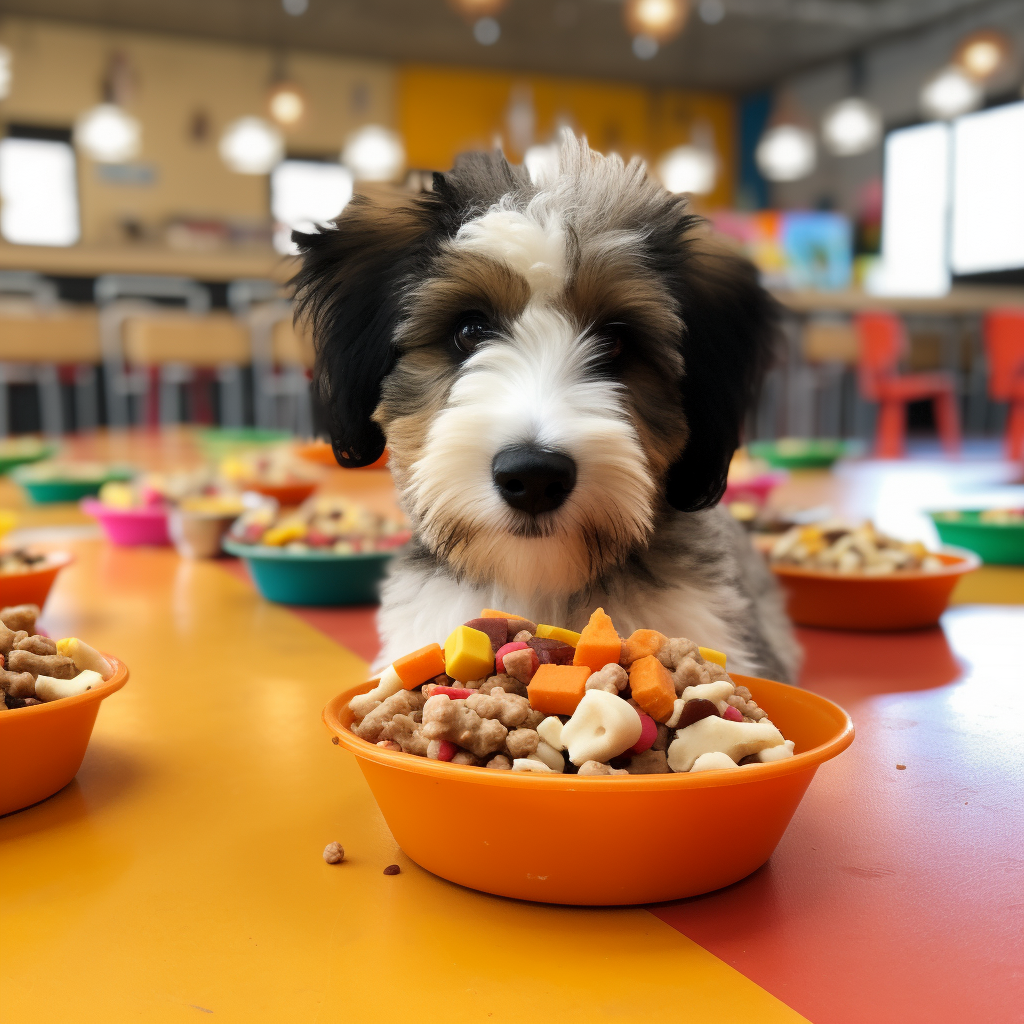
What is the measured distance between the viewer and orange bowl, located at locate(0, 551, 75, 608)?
2.24m

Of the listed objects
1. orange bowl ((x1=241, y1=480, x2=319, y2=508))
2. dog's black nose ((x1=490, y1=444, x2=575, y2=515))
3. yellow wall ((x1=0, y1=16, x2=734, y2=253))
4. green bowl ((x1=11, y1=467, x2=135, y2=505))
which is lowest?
green bowl ((x1=11, y1=467, x2=135, y2=505))

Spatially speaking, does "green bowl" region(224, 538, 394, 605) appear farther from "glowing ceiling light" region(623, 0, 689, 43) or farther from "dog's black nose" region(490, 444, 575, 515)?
"glowing ceiling light" region(623, 0, 689, 43)

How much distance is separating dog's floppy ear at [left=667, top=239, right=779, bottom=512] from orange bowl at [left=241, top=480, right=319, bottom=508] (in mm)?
2771

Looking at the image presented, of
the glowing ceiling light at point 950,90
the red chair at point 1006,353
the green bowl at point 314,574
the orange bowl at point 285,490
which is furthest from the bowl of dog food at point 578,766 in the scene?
the glowing ceiling light at point 950,90

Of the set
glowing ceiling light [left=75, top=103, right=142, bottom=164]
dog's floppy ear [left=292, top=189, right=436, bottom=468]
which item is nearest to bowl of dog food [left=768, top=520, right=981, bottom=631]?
dog's floppy ear [left=292, top=189, right=436, bottom=468]

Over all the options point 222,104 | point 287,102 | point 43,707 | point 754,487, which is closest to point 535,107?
point 222,104

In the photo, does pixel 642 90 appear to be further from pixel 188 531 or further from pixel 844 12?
pixel 188 531

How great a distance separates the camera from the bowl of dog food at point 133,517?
374 centimetres

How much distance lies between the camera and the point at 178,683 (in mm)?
2059

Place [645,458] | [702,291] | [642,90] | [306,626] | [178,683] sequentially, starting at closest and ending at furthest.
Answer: [645,458]
[702,291]
[178,683]
[306,626]
[642,90]

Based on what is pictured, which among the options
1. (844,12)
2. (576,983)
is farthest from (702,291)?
(844,12)

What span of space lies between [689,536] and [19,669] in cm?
95

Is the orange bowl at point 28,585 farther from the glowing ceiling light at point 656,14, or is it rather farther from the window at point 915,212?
the window at point 915,212

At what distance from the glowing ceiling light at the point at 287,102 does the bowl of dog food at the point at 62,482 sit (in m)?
8.42
